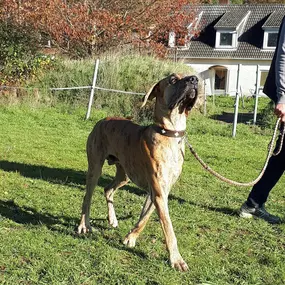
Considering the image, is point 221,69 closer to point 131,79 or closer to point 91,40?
point 91,40

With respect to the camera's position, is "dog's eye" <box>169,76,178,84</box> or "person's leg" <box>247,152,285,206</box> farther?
"person's leg" <box>247,152,285,206</box>

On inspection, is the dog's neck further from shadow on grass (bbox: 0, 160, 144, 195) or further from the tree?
the tree

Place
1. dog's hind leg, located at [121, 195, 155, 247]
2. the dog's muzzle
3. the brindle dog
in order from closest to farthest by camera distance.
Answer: the dog's muzzle, the brindle dog, dog's hind leg, located at [121, 195, 155, 247]

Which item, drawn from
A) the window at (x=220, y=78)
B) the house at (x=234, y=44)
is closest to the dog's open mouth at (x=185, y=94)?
the house at (x=234, y=44)

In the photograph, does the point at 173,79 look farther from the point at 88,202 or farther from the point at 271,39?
the point at 271,39

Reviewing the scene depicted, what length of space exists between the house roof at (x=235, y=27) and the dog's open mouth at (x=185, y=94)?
2712 cm

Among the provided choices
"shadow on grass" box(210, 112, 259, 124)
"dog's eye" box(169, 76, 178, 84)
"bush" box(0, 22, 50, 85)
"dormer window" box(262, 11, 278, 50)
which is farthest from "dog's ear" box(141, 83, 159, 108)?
"dormer window" box(262, 11, 278, 50)

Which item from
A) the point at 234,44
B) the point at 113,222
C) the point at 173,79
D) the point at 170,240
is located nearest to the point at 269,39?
the point at 234,44

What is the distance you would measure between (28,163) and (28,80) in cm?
845

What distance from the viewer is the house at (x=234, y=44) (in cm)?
3034

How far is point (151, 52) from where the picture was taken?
19078mm

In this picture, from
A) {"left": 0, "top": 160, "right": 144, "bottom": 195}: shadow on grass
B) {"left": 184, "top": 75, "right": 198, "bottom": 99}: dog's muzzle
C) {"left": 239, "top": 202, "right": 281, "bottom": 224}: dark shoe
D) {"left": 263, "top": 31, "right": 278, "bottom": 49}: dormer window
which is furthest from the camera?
{"left": 263, "top": 31, "right": 278, "bottom": 49}: dormer window

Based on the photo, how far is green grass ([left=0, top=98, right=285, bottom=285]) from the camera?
145 inches

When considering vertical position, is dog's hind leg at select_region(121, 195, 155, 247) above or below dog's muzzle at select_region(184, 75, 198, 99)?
below
